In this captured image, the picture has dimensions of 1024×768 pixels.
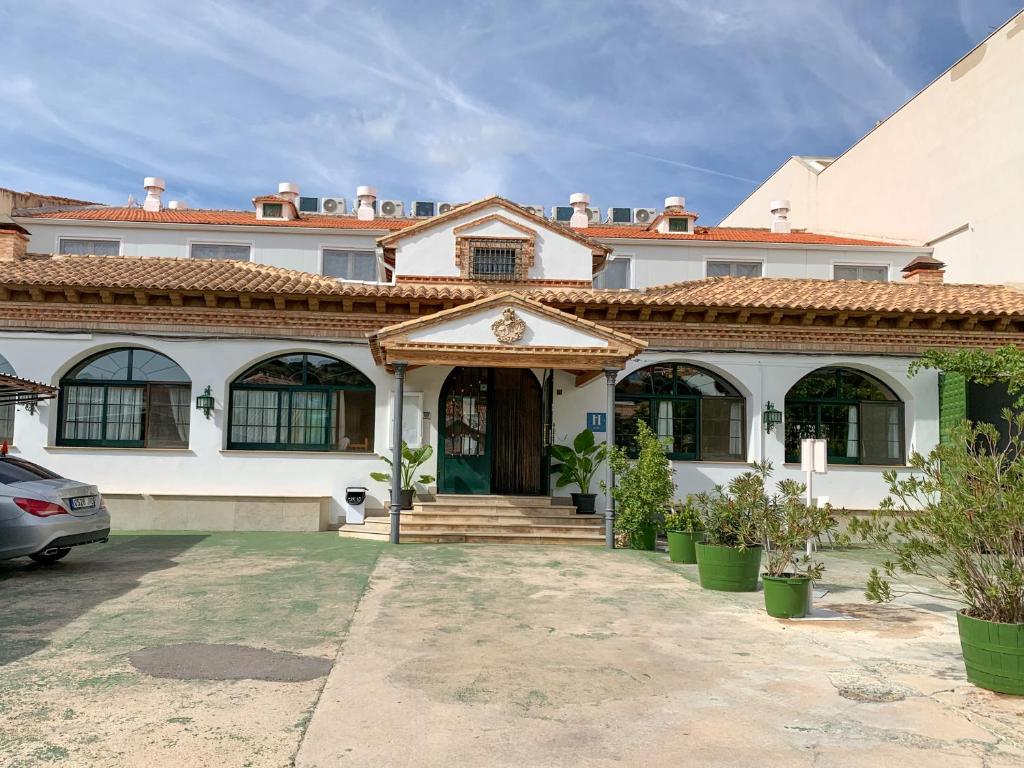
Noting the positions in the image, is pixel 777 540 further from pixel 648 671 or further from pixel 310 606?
pixel 310 606

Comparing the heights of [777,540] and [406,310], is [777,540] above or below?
below

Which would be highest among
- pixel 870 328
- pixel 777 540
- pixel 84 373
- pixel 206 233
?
pixel 206 233

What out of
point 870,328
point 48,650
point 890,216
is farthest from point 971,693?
point 890,216

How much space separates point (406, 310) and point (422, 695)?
10.2m

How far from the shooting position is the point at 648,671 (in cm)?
572

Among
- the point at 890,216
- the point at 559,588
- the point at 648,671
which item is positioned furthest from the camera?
the point at 890,216

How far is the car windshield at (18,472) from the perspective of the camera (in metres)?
9.18

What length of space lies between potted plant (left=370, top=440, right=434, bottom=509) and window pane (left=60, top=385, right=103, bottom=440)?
5.28 metres

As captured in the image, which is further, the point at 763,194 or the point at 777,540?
the point at 763,194

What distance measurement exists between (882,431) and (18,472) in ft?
47.6

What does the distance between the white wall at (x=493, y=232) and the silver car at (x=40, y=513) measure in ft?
25.3

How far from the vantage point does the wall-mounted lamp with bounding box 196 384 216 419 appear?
46.4 ft

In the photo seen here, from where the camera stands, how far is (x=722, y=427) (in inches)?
592

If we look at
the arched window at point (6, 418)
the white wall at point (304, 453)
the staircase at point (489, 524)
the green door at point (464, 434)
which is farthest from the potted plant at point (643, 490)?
the arched window at point (6, 418)
